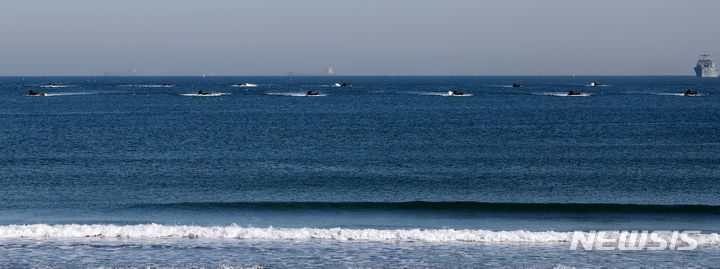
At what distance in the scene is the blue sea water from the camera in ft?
77.8

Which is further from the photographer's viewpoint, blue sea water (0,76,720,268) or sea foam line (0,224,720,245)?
sea foam line (0,224,720,245)

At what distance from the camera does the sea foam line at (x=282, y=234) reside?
26.0 meters

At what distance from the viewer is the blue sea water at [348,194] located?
23.7 meters

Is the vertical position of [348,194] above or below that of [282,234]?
below

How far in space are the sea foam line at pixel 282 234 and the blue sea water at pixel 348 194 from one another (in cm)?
7

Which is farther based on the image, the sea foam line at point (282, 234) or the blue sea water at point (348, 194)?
the sea foam line at point (282, 234)

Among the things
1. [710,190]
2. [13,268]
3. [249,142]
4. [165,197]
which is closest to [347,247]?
[13,268]

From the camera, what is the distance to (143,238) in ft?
85.7

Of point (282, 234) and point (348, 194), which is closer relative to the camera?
point (282, 234)

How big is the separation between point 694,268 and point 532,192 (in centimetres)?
1900

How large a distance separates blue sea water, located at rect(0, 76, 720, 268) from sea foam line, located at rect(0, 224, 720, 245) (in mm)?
71

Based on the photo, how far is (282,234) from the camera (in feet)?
87.1

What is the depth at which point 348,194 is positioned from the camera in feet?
130

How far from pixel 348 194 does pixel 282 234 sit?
13.2 metres
